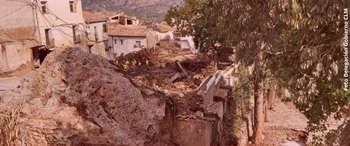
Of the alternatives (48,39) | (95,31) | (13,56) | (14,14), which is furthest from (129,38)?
(13,56)

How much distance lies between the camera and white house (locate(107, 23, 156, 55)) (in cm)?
3650

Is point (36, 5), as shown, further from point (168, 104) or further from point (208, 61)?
point (168, 104)

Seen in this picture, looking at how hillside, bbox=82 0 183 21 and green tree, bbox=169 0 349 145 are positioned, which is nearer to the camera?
green tree, bbox=169 0 349 145

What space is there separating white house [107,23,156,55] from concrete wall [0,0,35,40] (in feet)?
49.7

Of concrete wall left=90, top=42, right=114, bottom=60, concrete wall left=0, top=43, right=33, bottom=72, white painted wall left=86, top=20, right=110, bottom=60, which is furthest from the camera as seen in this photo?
white painted wall left=86, top=20, right=110, bottom=60

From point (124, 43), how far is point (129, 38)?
799 millimetres

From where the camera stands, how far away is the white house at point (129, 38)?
3650 cm

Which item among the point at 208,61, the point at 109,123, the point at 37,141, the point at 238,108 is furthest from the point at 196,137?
the point at 208,61

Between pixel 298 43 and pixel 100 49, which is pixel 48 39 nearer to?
pixel 100 49

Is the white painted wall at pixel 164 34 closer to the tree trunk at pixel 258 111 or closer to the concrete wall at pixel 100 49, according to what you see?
the concrete wall at pixel 100 49

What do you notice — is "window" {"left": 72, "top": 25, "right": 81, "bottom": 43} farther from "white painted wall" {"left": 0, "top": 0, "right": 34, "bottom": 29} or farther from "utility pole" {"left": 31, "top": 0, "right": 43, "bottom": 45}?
"white painted wall" {"left": 0, "top": 0, "right": 34, "bottom": 29}

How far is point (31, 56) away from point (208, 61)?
9137 mm

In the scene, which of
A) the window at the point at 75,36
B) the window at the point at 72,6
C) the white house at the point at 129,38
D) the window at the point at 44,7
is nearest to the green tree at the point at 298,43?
the window at the point at 44,7

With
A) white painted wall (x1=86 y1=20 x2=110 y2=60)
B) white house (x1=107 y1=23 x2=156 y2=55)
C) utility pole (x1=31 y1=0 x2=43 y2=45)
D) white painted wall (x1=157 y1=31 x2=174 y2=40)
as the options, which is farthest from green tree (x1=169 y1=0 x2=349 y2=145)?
white painted wall (x1=157 y1=31 x2=174 y2=40)
